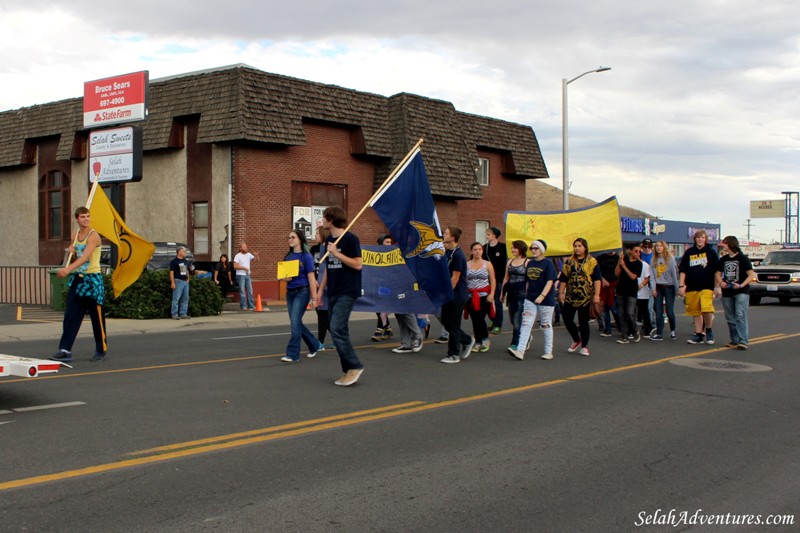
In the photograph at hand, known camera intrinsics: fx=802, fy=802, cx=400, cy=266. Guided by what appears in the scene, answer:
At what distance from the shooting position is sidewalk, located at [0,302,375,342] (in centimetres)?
1451

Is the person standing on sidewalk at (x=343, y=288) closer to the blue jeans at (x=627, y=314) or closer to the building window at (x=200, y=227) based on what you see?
the blue jeans at (x=627, y=314)

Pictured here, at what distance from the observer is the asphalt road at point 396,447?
4707 millimetres

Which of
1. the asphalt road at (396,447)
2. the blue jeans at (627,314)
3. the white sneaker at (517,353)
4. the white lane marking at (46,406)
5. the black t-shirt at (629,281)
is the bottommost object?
the asphalt road at (396,447)

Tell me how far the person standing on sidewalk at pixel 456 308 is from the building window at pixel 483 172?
957 inches

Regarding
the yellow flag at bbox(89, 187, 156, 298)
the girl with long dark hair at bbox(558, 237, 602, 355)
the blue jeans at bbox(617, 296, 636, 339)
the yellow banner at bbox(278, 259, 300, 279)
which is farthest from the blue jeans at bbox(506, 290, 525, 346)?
the yellow flag at bbox(89, 187, 156, 298)

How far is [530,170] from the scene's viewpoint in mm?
36656

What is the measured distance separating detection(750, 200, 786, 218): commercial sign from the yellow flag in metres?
119

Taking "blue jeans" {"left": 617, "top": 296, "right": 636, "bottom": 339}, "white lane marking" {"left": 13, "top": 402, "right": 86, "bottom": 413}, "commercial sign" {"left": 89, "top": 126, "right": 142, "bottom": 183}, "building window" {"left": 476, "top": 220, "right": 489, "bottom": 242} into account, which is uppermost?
"commercial sign" {"left": 89, "top": 126, "right": 142, "bottom": 183}

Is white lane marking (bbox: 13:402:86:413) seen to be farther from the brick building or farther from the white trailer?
the brick building

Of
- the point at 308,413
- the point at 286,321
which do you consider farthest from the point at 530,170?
the point at 308,413

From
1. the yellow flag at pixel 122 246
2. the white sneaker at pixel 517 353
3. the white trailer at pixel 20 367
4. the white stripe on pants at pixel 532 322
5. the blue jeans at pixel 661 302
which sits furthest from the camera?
the blue jeans at pixel 661 302

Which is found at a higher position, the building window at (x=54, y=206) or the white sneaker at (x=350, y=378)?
the building window at (x=54, y=206)

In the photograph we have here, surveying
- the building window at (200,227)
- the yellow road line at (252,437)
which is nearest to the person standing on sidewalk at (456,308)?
the yellow road line at (252,437)

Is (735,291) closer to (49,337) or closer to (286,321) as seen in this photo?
(286,321)
